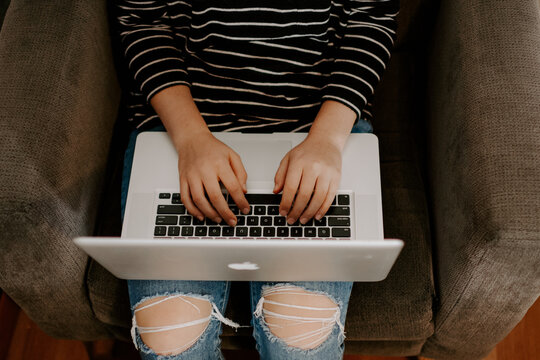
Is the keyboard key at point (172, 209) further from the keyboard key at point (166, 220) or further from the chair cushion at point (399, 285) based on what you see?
the chair cushion at point (399, 285)

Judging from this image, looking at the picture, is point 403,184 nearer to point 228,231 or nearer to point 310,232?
point 310,232

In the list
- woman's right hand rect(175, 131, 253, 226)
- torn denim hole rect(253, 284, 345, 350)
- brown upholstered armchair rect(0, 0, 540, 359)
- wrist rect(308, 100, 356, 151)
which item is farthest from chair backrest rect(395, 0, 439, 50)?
torn denim hole rect(253, 284, 345, 350)

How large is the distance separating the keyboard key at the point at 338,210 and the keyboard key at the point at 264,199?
0.30 feet

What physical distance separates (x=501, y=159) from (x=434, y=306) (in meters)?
0.33

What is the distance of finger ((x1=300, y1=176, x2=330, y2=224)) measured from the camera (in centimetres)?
75

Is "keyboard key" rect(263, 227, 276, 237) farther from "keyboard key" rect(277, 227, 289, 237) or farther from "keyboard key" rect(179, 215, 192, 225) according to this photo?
"keyboard key" rect(179, 215, 192, 225)

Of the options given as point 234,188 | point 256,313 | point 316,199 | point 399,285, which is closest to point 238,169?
point 234,188

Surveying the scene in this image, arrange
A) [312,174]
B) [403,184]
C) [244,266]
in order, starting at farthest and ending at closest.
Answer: [403,184] → [312,174] → [244,266]

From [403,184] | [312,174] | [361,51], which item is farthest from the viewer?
[403,184]

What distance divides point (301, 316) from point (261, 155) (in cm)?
30

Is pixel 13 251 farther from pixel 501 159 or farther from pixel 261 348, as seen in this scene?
pixel 501 159

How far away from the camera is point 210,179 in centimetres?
76

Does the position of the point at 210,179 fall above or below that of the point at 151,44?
below

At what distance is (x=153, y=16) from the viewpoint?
924mm
